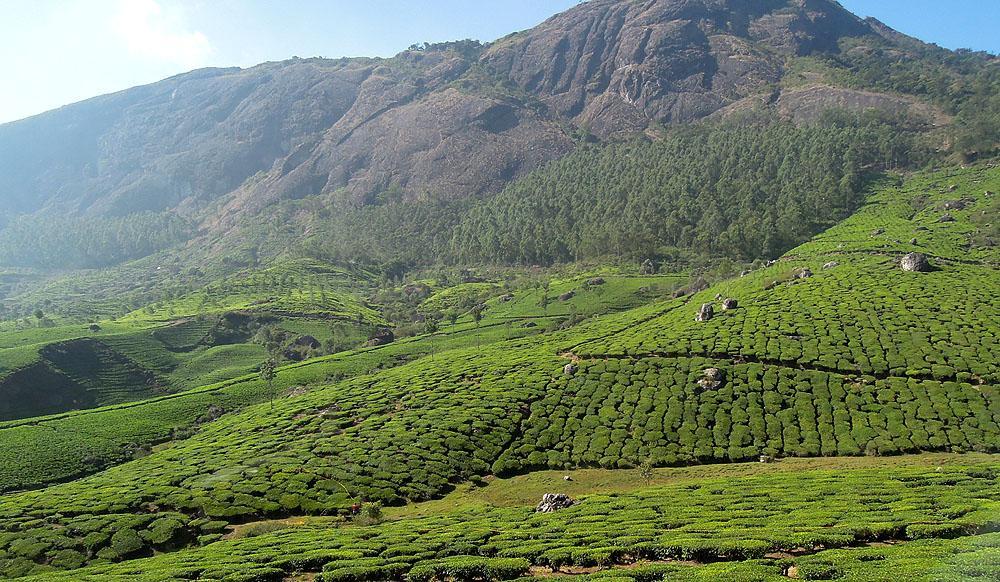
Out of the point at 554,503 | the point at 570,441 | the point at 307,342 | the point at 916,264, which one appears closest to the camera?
the point at 554,503

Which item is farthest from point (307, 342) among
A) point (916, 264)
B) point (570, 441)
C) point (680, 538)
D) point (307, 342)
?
point (916, 264)

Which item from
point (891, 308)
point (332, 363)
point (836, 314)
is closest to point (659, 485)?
point (836, 314)

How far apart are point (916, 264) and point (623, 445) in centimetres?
8999

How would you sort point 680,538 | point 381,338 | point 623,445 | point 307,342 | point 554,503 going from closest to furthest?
point 680,538, point 554,503, point 623,445, point 381,338, point 307,342

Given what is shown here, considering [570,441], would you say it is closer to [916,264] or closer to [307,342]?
[916,264]

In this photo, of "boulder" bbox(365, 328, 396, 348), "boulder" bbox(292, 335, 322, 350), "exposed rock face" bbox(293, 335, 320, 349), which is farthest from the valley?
"exposed rock face" bbox(293, 335, 320, 349)

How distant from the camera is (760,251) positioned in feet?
602

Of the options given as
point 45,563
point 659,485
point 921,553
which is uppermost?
point 921,553

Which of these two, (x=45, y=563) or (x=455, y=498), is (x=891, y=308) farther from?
(x=45, y=563)

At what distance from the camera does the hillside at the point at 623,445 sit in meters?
32.5

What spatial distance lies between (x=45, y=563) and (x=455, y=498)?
1483 inches

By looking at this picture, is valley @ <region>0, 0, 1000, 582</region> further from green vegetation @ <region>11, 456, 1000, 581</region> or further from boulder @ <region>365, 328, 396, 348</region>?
boulder @ <region>365, 328, 396, 348</region>

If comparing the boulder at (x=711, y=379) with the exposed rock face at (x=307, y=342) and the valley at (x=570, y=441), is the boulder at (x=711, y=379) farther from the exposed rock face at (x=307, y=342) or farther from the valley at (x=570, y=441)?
the exposed rock face at (x=307, y=342)

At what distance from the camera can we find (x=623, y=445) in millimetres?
67188
